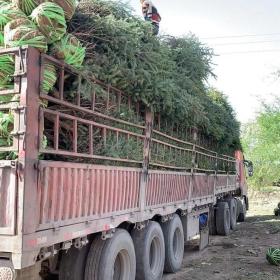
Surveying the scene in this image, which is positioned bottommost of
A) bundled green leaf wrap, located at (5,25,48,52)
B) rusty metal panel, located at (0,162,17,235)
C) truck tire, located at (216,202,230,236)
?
truck tire, located at (216,202,230,236)

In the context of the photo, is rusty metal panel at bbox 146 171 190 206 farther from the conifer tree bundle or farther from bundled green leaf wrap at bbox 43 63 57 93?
the conifer tree bundle

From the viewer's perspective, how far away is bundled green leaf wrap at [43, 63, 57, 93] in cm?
375

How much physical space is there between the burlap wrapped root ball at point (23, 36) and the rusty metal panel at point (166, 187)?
9.83 feet

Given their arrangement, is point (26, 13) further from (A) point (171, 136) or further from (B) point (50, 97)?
(A) point (171, 136)

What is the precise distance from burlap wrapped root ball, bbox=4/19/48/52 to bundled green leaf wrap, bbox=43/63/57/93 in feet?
0.49

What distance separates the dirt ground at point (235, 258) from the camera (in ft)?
24.2

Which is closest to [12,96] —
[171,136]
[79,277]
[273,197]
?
[79,277]

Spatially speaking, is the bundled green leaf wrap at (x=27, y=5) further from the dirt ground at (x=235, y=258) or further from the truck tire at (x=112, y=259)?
the dirt ground at (x=235, y=258)

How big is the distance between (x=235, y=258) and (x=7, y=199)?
21.6 feet

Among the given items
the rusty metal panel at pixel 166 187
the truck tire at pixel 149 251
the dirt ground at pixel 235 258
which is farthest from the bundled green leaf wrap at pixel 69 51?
the dirt ground at pixel 235 258

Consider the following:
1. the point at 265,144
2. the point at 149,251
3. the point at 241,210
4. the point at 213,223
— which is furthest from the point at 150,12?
the point at 265,144

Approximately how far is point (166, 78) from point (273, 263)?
162 inches

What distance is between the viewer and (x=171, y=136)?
294 inches

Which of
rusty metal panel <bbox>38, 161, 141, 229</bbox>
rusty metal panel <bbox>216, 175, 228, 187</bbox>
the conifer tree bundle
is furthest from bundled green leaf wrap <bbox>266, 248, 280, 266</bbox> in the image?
the conifer tree bundle
